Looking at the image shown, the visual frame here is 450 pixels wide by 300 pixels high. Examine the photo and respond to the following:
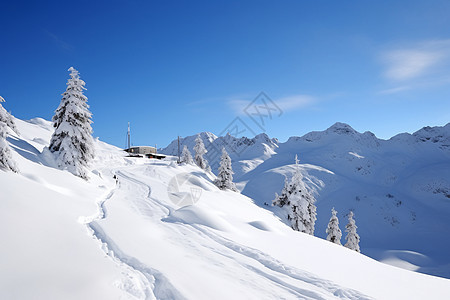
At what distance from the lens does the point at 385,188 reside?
109562 millimetres

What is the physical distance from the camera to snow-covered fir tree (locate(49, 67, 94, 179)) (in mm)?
20672

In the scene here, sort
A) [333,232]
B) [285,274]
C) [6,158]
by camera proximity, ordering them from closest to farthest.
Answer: [285,274] → [6,158] → [333,232]

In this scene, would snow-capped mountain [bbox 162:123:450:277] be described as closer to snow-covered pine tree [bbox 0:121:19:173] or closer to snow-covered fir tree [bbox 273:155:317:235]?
snow-covered fir tree [bbox 273:155:317:235]

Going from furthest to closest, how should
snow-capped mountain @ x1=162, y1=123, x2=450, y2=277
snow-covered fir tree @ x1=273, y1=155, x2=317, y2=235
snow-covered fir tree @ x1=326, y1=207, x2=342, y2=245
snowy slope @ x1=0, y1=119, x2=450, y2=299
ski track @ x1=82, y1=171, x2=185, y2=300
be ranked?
snow-capped mountain @ x1=162, y1=123, x2=450, y2=277, snow-covered fir tree @ x1=326, y1=207, x2=342, y2=245, snow-covered fir tree @ x1=273, y1=155, x2=317, y2=235, ski track @ x1=82, y1=171, x2=185, y2=300, snowy slope @ x1=0, y1=119, x2=450, y2=299

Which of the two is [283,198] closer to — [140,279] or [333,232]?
[333,232]

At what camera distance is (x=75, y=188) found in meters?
16.2

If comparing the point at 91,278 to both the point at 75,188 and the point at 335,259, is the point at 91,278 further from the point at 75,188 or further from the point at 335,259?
the point at 75,188

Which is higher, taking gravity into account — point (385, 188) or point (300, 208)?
point (385, 188)

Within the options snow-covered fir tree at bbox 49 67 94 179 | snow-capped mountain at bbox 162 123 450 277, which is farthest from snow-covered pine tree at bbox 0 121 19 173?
snow-capped mountain at bbox 162 123 450 277

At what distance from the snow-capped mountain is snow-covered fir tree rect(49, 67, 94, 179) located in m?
26.3

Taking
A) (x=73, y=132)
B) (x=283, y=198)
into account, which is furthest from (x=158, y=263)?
(x=283, y=198)

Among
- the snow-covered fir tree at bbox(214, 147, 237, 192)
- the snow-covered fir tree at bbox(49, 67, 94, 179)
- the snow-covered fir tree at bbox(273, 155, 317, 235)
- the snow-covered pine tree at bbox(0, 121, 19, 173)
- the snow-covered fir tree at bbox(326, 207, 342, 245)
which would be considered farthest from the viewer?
the snow-covered fir tree at bbox(214, 147, 237, 192)

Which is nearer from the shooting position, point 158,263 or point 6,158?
point 158,263

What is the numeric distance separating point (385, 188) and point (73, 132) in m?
127
